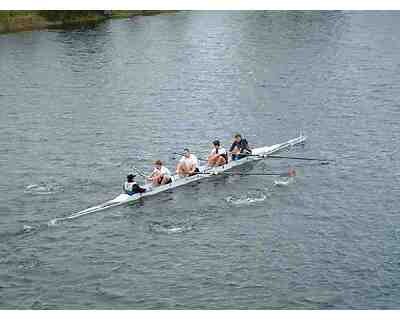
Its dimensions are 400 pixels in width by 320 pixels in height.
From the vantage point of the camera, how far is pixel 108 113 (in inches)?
1501

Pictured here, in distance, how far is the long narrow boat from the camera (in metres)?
25.3

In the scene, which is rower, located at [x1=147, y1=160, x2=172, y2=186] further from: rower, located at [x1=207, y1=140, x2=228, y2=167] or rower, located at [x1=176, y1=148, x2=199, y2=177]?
rower, located at [x1=207, y1=140, x2=228, y2=167]

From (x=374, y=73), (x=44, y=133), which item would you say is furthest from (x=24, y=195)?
(x=374, y=73)

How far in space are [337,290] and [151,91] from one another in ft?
78.4

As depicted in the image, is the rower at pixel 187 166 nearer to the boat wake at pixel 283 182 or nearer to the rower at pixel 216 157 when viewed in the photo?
the rower at pixel 216 157

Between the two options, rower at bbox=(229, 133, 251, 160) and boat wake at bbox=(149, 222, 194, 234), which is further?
rower at bbox=(229, 133, 251, 160)

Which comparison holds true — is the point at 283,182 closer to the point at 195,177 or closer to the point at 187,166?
the point at 195,177

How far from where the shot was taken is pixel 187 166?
92.0ft

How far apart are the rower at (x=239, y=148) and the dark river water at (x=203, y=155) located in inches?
66.5

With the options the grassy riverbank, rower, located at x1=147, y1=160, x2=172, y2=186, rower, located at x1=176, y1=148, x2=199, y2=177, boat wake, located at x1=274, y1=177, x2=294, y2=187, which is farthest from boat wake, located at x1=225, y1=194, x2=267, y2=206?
the grassy riverbank

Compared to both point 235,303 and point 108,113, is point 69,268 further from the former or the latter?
point 108,113

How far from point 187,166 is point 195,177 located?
2.05ft

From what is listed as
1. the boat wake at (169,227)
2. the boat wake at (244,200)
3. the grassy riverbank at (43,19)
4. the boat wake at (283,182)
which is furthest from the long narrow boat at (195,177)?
the grassy riverbank at (43,19)

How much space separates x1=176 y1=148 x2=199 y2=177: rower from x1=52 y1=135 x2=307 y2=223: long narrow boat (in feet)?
0.66
